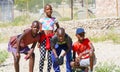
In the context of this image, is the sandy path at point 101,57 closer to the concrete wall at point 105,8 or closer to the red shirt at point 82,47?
the red shirt at point 82,47

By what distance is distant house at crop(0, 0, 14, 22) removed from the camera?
29.7m

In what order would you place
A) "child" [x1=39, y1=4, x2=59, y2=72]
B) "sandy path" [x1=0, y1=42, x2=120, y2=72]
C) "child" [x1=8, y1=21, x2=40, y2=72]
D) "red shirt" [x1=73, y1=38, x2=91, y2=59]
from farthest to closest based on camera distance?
"sandy path" [x1=0, y1=42, x2=120, y2=72], "child" [x1=39, y1=4, x2=59, y2=72], "child" [x1=8, y1=21, x2=40, y2=72], "red shirt" [x1=73, y1=38, x2=91, y2=59]

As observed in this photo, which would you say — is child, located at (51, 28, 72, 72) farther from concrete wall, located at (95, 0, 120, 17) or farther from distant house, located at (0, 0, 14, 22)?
distant house, located at (0, 0, 14, 22)

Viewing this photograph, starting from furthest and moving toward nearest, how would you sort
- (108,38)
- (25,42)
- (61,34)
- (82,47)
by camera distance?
(108,38) → (25,42) → (82,47) → (61,34)

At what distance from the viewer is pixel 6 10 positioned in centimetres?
3027

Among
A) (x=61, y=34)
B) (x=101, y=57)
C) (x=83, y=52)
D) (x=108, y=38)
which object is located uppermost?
(x=61, y=34)

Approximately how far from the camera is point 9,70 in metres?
11.0

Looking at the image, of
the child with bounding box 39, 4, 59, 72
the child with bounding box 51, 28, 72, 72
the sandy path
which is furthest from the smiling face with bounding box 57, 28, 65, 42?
the sandy path

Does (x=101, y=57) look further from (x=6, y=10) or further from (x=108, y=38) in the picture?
(x=6, y=10)

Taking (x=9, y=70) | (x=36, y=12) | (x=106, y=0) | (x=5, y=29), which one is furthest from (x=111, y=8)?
(x=9, y=70)

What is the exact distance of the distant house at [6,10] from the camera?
29688mm

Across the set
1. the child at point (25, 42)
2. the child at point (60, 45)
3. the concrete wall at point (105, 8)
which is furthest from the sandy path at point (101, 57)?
the concrete wall at point (105, 8)

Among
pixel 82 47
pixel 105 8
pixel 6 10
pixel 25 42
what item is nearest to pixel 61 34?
pixel 82 47

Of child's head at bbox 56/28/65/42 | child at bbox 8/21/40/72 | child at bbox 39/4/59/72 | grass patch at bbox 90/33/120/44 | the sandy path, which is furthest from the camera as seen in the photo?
grass patch at bbox 90/33/120/44
